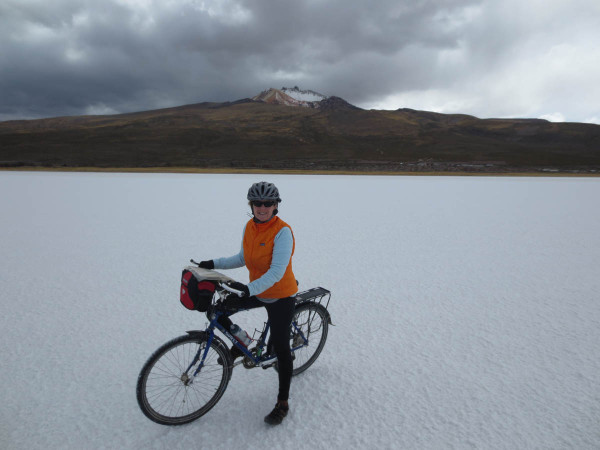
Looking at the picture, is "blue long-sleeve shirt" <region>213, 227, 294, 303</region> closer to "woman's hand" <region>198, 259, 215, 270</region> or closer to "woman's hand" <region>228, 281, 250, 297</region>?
"woman's hand" <region>228, 281, 250, 297</region>

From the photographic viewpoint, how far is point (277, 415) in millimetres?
2732

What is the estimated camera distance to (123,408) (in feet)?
9.47

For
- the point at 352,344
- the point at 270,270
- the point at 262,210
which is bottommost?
the point at 352,344

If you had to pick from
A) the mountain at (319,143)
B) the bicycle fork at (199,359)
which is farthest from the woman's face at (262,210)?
the mountain at (319,143)

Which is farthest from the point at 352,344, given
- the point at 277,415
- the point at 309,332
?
the point at 277,415

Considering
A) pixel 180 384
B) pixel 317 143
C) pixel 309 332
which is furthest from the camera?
pixel 317 143

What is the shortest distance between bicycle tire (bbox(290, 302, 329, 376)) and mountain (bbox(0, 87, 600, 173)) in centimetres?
5325

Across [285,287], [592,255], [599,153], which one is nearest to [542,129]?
[599,153]

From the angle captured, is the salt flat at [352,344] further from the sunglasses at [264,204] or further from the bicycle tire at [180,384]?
the sunglasses at [264,204]

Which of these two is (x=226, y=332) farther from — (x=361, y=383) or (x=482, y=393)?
(x=482, y=393)

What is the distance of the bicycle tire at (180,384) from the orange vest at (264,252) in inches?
22.2

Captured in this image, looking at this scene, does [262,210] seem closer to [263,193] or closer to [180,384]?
[263,193]

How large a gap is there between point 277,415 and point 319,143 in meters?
95.7

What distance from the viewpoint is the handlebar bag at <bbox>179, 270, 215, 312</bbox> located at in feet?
7.98
